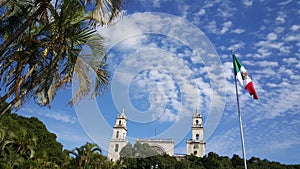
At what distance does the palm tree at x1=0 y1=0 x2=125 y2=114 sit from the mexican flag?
291 inches

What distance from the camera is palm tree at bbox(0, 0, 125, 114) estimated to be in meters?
5.61

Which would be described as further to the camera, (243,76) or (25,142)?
(25,142)

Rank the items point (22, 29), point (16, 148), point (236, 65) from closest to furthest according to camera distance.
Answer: point (22, 29)
point (236, 65)
point (16, 148)

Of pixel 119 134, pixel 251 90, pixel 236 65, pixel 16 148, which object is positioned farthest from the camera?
pixel 16 148

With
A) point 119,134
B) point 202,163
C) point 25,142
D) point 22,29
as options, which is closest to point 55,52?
point 22,29

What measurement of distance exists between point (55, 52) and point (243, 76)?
859 centimetres

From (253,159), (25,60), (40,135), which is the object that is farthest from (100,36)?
(253,159)

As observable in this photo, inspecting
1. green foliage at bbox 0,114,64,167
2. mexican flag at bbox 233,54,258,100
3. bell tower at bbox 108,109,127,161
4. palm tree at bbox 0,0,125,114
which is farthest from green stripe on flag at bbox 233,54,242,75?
green foliage at bbox 0,114,64,167

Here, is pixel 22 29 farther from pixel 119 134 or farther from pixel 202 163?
pixel 202 163

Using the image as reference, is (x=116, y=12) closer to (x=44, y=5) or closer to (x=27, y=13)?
(x=44, y=5)

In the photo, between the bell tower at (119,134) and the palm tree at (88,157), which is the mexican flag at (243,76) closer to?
the bell tower at (119,134)

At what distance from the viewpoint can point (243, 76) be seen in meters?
12.3

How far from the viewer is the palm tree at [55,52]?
5613 mm

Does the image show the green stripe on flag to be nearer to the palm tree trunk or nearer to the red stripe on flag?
the red stripe on flag
